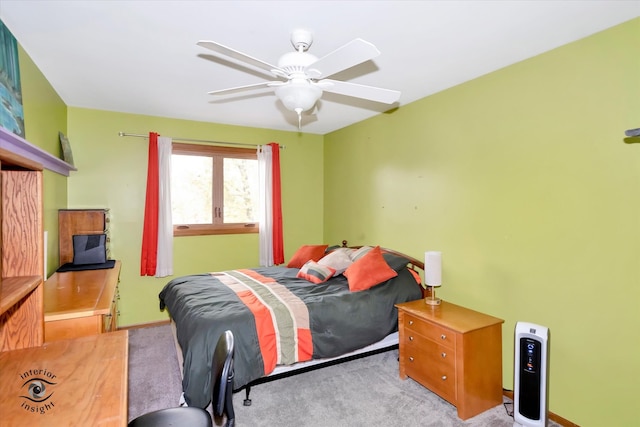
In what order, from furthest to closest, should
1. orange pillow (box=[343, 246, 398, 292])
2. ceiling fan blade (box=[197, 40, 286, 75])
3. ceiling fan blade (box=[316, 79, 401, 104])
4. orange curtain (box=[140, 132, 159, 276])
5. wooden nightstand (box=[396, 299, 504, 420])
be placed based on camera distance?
orange curtain (box=[140, 132, 159, 276]) < orange pillow (box=[343, 246, 398, 292]) < wooden nightstand (box=[396, 299, 504, 420]) < ceiling fan blade (box=[316, 79, 401, 104]) < ceiling fan blade (box=[197, 40, 286, 75])

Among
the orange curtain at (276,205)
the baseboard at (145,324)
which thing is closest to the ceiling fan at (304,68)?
the orange curtain at (276,205)

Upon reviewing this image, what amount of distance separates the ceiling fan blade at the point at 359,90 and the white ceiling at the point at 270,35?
14.3 inches

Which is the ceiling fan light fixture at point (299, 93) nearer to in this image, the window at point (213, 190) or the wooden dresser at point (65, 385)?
the wooden dresser at point (65, 385)

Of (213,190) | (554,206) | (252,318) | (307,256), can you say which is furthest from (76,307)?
(554,206)

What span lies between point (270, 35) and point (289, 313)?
1.96 meters

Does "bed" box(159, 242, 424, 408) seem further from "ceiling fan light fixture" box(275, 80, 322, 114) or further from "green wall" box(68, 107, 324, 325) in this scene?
"ceiling fan light fixture" box(275, 80, 322, 114)

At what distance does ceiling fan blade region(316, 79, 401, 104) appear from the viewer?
204cm

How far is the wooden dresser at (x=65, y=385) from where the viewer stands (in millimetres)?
1125

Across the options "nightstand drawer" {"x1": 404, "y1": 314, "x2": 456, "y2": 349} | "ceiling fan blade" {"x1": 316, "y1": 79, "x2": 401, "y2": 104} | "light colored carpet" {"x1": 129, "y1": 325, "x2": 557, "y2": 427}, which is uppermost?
"ceiling fan blade" {"x1": 316, "y1": 79, "x2": 401, "y2": 104}

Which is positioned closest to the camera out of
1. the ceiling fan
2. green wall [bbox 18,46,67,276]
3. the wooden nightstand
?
the ceiling fan

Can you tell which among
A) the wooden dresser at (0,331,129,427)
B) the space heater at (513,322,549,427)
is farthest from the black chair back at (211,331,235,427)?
the space heater at (513,322,549,427)

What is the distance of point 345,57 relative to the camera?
1730 mm

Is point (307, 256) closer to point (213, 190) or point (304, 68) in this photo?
point (213, 190)

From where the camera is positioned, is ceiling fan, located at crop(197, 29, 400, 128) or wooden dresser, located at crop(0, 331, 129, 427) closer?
wooden dresser, located at crop(0, 331, 129, 427)
